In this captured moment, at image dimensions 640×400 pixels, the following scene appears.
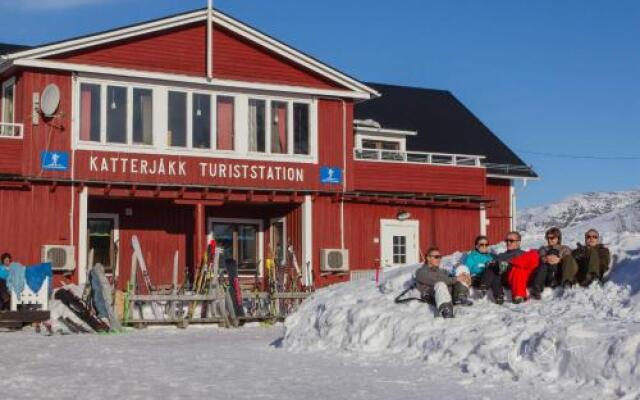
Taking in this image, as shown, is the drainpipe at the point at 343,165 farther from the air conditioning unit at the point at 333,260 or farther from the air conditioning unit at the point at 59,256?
the air conditioning unit at the point at 59,256

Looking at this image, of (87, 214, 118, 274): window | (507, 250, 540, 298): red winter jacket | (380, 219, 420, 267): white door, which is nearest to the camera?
(507, 250, 540, 298): red winter jacket

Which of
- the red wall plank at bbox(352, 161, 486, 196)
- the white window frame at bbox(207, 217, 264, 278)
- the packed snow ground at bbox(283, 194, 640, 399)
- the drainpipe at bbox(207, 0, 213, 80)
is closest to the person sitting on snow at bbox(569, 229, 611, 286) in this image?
the packed snow ground at bbox(283, 194, 640, 399)

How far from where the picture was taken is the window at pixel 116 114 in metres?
25.0

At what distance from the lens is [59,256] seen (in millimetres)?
24062

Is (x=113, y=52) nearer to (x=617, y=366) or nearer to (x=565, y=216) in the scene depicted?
(x=617, y=366)

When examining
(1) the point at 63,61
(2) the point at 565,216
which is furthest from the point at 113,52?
(2) the point at 565,216

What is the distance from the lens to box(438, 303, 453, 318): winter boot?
529 inches

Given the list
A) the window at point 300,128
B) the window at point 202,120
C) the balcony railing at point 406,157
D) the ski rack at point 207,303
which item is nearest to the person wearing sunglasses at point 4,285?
the ski rack at point 207,303

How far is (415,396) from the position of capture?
1019 centimetres

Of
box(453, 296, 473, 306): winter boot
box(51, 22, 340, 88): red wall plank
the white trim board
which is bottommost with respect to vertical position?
box(453, 296, 473, 306): winter boot

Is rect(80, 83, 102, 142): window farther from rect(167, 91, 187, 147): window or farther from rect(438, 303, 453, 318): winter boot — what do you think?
rect(438, 303, 453, 318): winter boot

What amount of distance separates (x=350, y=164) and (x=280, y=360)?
48.3 feet

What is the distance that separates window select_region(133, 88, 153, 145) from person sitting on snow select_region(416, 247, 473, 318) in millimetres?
11987

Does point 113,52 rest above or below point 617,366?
above
